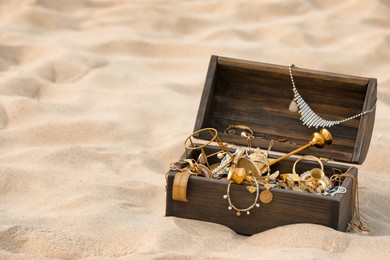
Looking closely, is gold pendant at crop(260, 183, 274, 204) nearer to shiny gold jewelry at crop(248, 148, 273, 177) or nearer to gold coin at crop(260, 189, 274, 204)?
gold coin at crop(260, 189, 274, 204)

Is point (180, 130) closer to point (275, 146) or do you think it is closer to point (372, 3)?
point (275, 146)

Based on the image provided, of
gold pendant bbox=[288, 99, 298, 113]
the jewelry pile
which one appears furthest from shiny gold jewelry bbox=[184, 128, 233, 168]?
gold pendant bbox=[288, 99, 298, 113]

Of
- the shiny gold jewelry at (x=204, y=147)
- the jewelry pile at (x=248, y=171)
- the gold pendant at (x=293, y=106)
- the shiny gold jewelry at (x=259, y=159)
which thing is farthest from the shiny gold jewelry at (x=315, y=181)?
the gold pendant at (x=293, y=106)

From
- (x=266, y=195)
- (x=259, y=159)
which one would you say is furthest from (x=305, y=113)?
(x=266, y=195)

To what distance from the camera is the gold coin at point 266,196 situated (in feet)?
9.20

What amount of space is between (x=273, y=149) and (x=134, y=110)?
3.70ft

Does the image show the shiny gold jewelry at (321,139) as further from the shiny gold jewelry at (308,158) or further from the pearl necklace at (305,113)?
the pearl necklace at (305,113)

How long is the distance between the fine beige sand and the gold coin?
11 centimetres

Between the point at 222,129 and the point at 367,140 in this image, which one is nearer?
the point at 367,140

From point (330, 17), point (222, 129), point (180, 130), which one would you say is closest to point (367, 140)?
point (222, 129)

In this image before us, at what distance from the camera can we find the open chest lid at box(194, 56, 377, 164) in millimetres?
3160

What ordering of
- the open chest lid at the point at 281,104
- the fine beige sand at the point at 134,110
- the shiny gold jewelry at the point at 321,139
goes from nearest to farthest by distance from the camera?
the fine beige sand at the point at 134,110
the shiny gold jewelry at the point at 321,139
the open chest lid at the point at 281,104

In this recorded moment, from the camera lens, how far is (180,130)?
3.94 m

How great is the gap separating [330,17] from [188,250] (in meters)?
3.04
